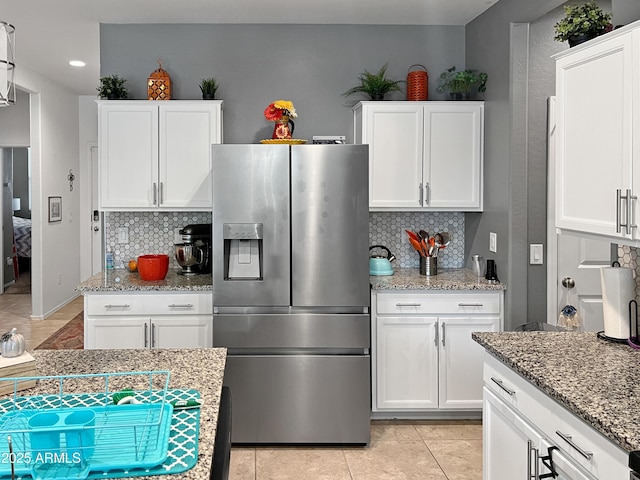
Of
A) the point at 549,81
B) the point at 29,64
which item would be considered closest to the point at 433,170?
the point at 549,81

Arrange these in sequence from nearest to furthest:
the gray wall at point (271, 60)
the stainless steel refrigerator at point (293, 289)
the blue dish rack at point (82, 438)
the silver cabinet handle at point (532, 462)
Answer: the blue dish rack at point (82, 438) → the silver cabinet handle at point (532, 462) → the stainless steel refrigerator at point (293, 289) → the gray wall at point (271, 60)

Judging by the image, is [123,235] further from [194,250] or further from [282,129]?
[282,129]

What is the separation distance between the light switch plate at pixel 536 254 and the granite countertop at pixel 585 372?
1268mm

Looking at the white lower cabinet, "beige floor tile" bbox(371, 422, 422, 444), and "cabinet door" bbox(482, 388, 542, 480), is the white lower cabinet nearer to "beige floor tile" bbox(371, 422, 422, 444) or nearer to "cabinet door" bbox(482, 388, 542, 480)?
"cabinet door" bbox(482, 388, 542, 480)

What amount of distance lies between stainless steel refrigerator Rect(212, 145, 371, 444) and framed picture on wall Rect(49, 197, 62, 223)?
15.2ft

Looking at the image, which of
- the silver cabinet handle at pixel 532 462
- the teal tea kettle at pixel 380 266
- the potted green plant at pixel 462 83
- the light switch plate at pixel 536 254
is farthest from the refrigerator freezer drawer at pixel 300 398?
the potted green plant at pixel 462 83

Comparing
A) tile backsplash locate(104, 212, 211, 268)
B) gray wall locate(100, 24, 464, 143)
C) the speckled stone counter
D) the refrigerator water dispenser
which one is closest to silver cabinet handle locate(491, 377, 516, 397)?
the speckled stone counter

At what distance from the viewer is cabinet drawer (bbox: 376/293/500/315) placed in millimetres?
3977

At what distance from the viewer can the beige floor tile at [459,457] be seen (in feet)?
11.0

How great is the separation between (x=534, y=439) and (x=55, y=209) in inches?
274

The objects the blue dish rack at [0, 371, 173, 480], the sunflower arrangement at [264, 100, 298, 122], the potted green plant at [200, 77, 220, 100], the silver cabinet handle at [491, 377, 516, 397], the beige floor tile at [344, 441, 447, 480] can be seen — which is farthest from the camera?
the potted green plant at [200, 77, 220, 100]

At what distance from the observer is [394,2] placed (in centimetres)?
408

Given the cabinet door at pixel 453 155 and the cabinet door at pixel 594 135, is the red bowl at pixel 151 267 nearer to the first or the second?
the cabinet door at pixel 453 155

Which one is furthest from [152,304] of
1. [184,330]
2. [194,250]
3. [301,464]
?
[301,464]
